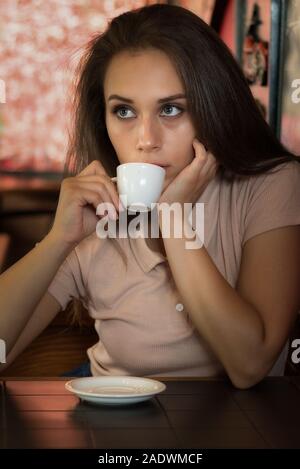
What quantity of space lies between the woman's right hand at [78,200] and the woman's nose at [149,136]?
0.10m

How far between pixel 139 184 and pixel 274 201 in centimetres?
34

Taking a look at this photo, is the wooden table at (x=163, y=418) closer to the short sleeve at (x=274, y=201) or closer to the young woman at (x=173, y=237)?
the young woman at (x=173, y=237)

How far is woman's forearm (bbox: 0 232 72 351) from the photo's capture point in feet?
5.62

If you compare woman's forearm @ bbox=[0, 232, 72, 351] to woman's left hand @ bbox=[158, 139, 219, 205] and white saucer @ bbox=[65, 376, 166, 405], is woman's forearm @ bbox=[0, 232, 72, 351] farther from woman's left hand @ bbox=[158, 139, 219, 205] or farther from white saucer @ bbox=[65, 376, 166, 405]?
white saucer @ bbox=[65, 376, 166, 405]

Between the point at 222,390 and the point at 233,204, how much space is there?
0.51 metres

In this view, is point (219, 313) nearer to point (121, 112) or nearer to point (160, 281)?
point (160, 281)

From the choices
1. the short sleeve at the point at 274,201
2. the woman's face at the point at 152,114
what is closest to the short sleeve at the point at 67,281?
the woman's face at the point at 152,114

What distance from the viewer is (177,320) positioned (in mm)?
1771

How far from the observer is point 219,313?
1579mm

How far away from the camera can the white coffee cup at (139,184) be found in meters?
1.55

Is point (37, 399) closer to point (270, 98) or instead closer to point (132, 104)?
point (132, 104)

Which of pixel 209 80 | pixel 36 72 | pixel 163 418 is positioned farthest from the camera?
pixel 36 72

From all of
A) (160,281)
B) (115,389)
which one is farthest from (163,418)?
(160,281)

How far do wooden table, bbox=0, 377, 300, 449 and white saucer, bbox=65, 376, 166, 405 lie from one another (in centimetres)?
1
